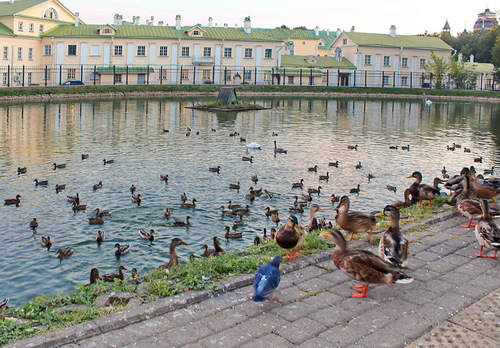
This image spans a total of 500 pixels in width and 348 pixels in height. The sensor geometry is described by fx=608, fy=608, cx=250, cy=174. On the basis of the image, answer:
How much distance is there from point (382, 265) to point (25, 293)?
5952mm

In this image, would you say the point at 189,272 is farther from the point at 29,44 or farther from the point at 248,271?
the point at 29,44

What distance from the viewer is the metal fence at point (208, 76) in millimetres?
70000

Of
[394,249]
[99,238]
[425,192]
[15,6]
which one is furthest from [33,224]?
[15,6]

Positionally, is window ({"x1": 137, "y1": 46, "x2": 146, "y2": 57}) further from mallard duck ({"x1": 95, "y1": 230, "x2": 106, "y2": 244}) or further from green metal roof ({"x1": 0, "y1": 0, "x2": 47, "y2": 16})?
mallard duck ({"x1": 95, "y1": 230, "x2": 106, "y2": 244})

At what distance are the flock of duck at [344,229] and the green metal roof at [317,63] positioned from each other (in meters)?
65.2

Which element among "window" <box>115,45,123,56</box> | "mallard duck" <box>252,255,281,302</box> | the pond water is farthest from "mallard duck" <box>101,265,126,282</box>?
"window" <box>115,45,123,56</box>

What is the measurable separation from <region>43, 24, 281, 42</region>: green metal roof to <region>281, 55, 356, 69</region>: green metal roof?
4.20 m

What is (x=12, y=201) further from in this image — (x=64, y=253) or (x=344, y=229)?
(x=344, y=229)

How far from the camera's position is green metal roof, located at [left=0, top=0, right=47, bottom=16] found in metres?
70.0

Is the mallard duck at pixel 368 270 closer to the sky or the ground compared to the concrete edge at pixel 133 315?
closer to the sky

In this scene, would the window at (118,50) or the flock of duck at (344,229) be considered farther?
the window at (118,50)

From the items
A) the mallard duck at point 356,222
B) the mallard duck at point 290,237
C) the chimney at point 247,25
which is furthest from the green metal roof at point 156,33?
the mallard duck at point 290,237

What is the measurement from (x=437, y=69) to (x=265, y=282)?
3247 inches

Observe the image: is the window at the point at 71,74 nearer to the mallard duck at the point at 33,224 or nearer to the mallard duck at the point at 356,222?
the mallard duck at the point at 33,224
